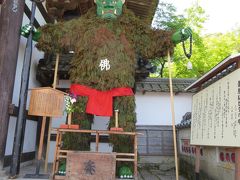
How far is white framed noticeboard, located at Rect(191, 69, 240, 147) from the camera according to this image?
3.07m

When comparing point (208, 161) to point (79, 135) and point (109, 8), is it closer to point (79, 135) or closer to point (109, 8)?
point (79, 135)

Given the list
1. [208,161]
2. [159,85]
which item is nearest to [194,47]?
[159,85]

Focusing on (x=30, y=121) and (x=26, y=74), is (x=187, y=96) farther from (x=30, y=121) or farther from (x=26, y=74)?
(x=26, y=74)

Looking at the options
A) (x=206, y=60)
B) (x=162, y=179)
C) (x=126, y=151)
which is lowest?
(x=162, y=179)

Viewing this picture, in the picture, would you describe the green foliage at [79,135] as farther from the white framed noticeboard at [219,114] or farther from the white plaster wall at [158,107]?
the white plaster wall at [158,107]

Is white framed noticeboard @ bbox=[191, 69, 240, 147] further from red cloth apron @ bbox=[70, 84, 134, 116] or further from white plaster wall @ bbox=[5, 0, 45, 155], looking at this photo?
white plaster wall @ bbox=[5, 0, 45, 155]

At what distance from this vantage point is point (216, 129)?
3521 mm

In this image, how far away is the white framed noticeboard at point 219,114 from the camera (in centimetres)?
307

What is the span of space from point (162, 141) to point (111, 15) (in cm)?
387

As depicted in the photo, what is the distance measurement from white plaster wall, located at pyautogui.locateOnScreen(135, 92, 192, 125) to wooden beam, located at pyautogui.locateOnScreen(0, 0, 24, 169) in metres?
4.02

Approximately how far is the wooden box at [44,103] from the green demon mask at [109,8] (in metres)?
1.58

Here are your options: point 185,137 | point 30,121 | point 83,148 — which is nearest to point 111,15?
point 83,148

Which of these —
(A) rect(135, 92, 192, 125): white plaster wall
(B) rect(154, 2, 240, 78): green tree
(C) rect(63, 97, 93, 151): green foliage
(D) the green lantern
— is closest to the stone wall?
(A) rect(135, 92, 192, 125): white plaster wall

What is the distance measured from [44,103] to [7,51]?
96 cm
